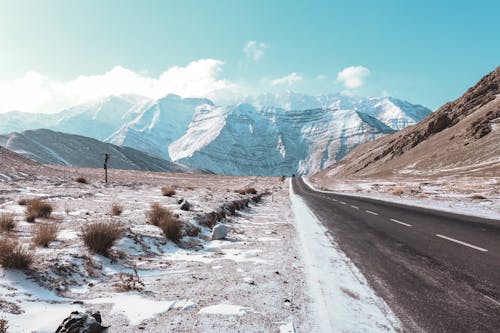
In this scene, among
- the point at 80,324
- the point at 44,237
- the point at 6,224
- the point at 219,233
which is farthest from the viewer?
the point at 219,233

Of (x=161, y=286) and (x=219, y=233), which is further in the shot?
Answer: (x=219, y=233)

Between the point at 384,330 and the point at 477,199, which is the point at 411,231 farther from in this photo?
the point at 477,199

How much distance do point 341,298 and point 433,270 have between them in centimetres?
243

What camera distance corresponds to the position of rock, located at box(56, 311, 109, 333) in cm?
317

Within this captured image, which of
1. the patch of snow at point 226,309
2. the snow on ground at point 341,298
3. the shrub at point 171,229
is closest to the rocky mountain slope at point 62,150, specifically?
the shrub at point 171,229

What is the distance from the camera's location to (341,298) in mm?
4605

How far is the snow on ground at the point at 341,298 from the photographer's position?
3.74 meters

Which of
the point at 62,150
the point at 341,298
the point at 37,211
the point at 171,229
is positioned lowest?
the point at 341,298

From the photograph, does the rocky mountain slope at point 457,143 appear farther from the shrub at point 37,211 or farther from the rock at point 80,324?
the rock at point 80,324

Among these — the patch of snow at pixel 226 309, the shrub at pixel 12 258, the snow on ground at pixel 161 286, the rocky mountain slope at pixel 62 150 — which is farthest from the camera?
the rocky mountain slope at pixel 62 150

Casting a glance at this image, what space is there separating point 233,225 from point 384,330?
8594mm

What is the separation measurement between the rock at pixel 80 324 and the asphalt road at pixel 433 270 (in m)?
3.47

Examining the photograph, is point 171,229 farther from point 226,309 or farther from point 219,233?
point 226,309

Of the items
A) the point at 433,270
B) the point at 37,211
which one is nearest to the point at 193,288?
the point at 433,270
